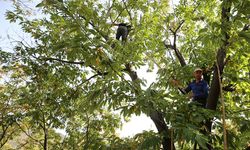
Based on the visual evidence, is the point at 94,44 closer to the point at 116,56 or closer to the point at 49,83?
the point at 116,56

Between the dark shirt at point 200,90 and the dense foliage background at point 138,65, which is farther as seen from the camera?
the dark shirt at point 200,90

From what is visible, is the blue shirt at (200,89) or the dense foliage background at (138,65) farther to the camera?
the blue shirt at (200,89)

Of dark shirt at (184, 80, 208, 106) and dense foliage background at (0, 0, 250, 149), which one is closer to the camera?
dense foliage background at (0, 0, 250, 149)

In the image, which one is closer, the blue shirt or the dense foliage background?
the dense foliage background

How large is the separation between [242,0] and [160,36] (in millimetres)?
6243

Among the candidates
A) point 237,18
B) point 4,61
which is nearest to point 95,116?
point 4,61

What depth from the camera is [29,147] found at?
20547 millimetres

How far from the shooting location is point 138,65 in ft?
19.9

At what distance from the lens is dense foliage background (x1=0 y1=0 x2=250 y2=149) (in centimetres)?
459

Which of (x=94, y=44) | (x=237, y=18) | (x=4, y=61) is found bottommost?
(x=94, y=44)

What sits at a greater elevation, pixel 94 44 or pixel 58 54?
pixel 58 54

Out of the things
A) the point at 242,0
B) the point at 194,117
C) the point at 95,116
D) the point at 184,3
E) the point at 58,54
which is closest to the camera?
the point at 242,0

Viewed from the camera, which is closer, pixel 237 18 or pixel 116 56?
pixel 237 18

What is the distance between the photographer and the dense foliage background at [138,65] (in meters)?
4.59
